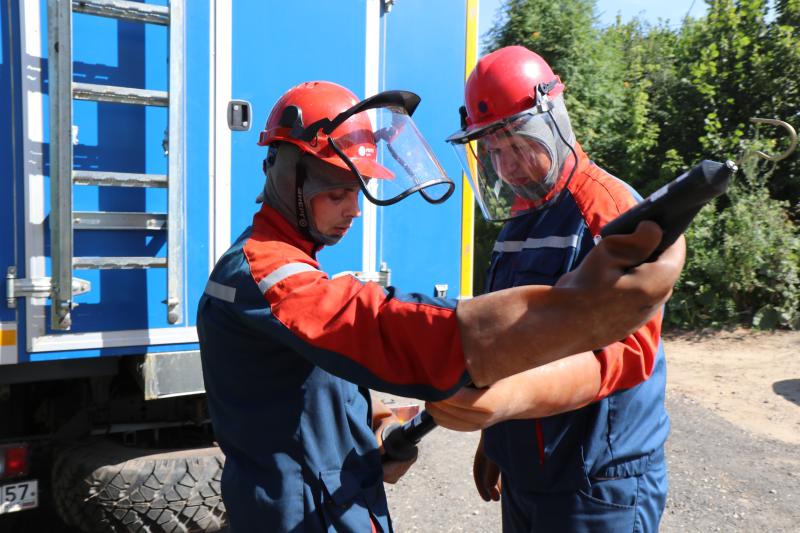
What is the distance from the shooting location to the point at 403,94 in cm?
191

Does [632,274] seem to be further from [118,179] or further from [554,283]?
[118,179]

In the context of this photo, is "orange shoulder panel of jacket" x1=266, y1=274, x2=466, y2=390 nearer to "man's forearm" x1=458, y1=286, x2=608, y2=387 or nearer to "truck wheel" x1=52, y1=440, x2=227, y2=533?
"man's forearm" x1=458, y1=286, x2=608, y2=387

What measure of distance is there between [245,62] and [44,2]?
867mm

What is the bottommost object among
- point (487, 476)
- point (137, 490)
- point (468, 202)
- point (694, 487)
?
point (694, 487)

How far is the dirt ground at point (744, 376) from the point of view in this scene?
6.12m

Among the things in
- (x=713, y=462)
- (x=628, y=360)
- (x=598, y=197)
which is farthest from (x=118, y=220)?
(x=713, y=462)

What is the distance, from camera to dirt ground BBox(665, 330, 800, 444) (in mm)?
6125

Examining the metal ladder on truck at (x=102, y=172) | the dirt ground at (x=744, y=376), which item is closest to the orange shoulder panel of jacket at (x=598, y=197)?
the metal ladder on truck at (x=102, y=172)

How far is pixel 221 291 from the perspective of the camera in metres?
1.63

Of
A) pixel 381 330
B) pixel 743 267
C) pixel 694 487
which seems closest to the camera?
pixel 381 330

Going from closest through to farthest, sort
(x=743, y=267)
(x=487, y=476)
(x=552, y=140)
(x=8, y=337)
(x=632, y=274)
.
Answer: (x=632, y=274) → (x=552, y=140) → (x=487, y=476) → (x=8, y=337) → (x=743, y=267)

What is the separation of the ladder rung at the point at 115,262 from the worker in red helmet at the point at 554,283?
150 cm

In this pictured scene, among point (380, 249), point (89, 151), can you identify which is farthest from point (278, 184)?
point (380, 249)

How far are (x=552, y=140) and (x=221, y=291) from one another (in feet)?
3.58
